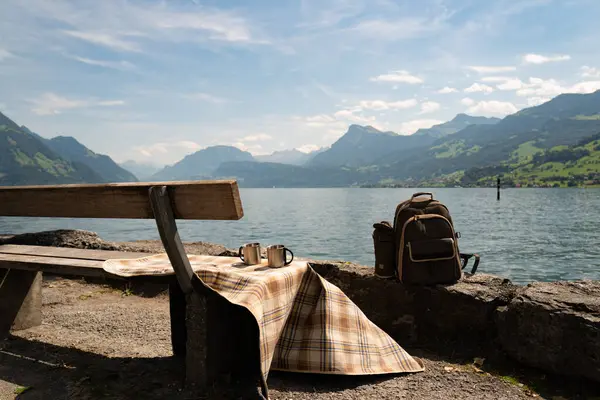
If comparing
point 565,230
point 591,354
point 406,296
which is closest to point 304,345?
point 406,296

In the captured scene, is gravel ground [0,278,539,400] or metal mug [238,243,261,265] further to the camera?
metal mug [238,243,261,265]

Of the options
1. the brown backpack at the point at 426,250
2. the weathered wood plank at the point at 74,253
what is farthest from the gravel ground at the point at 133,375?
the weathered wood plank at the point at 74,253

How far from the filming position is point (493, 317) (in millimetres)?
4078

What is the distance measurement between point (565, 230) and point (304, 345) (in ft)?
160

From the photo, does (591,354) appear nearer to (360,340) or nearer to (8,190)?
(360,340)

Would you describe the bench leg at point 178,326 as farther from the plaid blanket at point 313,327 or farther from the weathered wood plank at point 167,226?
the weathered wood plank at point 167,226

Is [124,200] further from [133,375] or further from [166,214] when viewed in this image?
[133,375]

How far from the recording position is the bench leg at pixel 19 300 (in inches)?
185

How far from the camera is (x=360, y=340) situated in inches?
150

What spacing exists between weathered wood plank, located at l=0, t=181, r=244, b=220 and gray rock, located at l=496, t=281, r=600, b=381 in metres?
2.54

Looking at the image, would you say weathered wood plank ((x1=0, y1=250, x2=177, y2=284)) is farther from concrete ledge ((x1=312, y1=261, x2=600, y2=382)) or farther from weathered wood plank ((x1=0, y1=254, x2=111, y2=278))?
concrete ledge ((x1=312, y1=261, x2=600, y2=382))

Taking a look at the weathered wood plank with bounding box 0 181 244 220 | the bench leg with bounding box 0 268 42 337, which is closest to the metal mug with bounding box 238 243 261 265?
the weathered wood plank with bounding box 0 181 244 220

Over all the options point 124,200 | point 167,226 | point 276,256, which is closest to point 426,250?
point 276,256

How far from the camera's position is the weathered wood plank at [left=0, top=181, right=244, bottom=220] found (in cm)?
281
